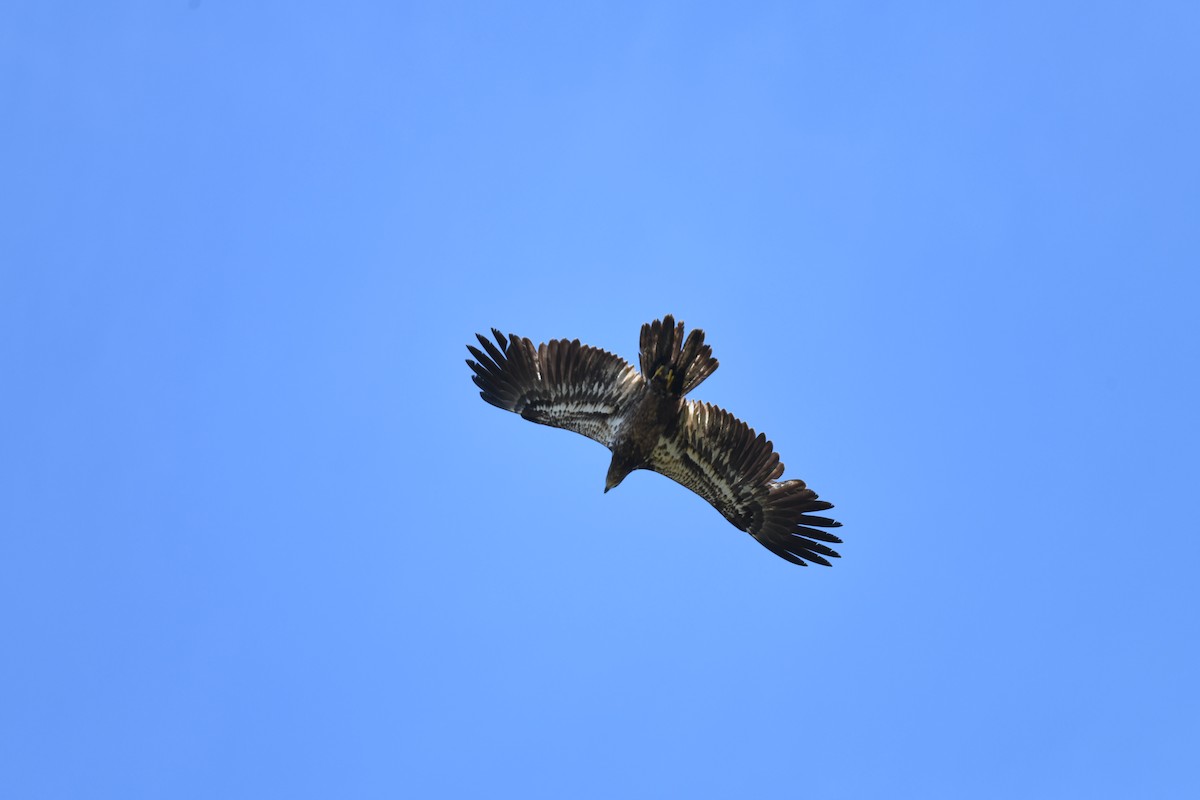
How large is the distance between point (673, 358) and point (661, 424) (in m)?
0.92

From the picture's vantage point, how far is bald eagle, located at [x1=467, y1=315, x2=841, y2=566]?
13.8 metres

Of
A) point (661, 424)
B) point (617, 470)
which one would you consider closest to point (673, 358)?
point (661, 424)

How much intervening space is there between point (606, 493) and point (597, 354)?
5.34 feet

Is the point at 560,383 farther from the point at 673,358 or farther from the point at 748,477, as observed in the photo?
the point at 748,477

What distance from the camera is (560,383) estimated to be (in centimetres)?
1448

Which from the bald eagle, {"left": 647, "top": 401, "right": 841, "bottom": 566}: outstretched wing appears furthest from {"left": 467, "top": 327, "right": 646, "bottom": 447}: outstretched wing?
{"left": 647, "top": 401, "right": 841, "bottom": 566}: outstretched wing

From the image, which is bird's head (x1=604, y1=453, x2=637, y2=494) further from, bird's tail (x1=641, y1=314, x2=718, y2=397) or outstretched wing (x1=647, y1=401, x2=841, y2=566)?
bird's tail (x1=641, y1=314, x2=718, y2=397)

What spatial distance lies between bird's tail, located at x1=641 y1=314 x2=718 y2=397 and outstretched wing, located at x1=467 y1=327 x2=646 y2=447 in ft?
1.83

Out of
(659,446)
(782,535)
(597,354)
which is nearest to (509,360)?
(597,354)

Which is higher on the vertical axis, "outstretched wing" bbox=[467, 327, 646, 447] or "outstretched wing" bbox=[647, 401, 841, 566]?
"outstretched wing" bbox=[467, 327, 646, 447]

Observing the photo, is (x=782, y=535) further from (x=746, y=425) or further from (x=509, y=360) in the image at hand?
(x=509, y=360)

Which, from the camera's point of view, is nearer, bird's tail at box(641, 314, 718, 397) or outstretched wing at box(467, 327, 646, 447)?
bird's tail at box(641, 314, 718, 397)

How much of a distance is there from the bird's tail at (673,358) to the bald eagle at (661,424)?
0.7 inches

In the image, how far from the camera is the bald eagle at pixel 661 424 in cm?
1383
